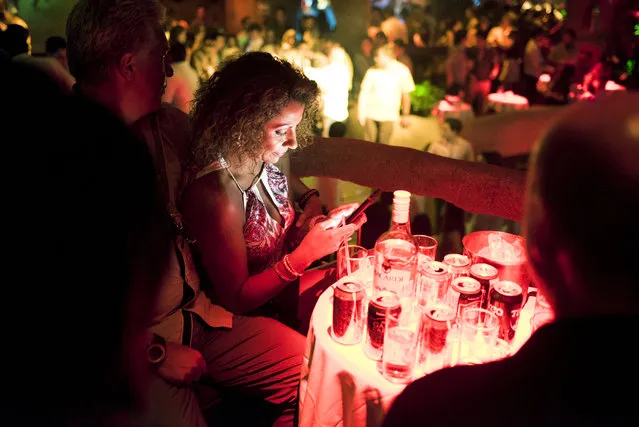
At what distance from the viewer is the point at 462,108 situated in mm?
7312

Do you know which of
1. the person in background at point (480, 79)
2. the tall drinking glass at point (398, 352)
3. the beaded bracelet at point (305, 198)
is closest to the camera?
the tall drinking glass at point (398, 352)

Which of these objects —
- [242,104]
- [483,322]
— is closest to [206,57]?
[242,104]

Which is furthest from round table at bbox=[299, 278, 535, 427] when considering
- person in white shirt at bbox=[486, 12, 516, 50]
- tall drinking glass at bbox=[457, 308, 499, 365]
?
person in white shirt at bbox=[486, 12, 516, 50]

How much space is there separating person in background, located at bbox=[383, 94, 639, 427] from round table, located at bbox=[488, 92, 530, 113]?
941 centimetres

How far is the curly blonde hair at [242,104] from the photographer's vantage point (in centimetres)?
235

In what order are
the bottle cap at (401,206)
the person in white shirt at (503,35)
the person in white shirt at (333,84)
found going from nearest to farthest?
the bottle cap at (401,206), the person in white shirt at (333,84), the person in white shirt at (503,35)

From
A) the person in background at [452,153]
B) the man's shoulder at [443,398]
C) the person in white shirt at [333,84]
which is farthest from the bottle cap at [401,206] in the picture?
the person in white shirt at [333,84]

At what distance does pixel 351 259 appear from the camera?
85.9 inches

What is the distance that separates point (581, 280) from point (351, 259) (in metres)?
1.39

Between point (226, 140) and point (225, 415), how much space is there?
1.43 metres

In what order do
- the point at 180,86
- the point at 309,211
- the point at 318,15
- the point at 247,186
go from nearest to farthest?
the point at 247,186, the point at 309,211, the point at 180,86, the point at 318,15

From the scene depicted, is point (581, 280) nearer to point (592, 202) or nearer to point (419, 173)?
point (592, 202)

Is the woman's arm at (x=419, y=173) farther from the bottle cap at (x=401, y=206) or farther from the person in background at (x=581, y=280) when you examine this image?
the person in background at (x=581, y=280)

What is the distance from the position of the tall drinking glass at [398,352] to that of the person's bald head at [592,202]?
0.77 metres
